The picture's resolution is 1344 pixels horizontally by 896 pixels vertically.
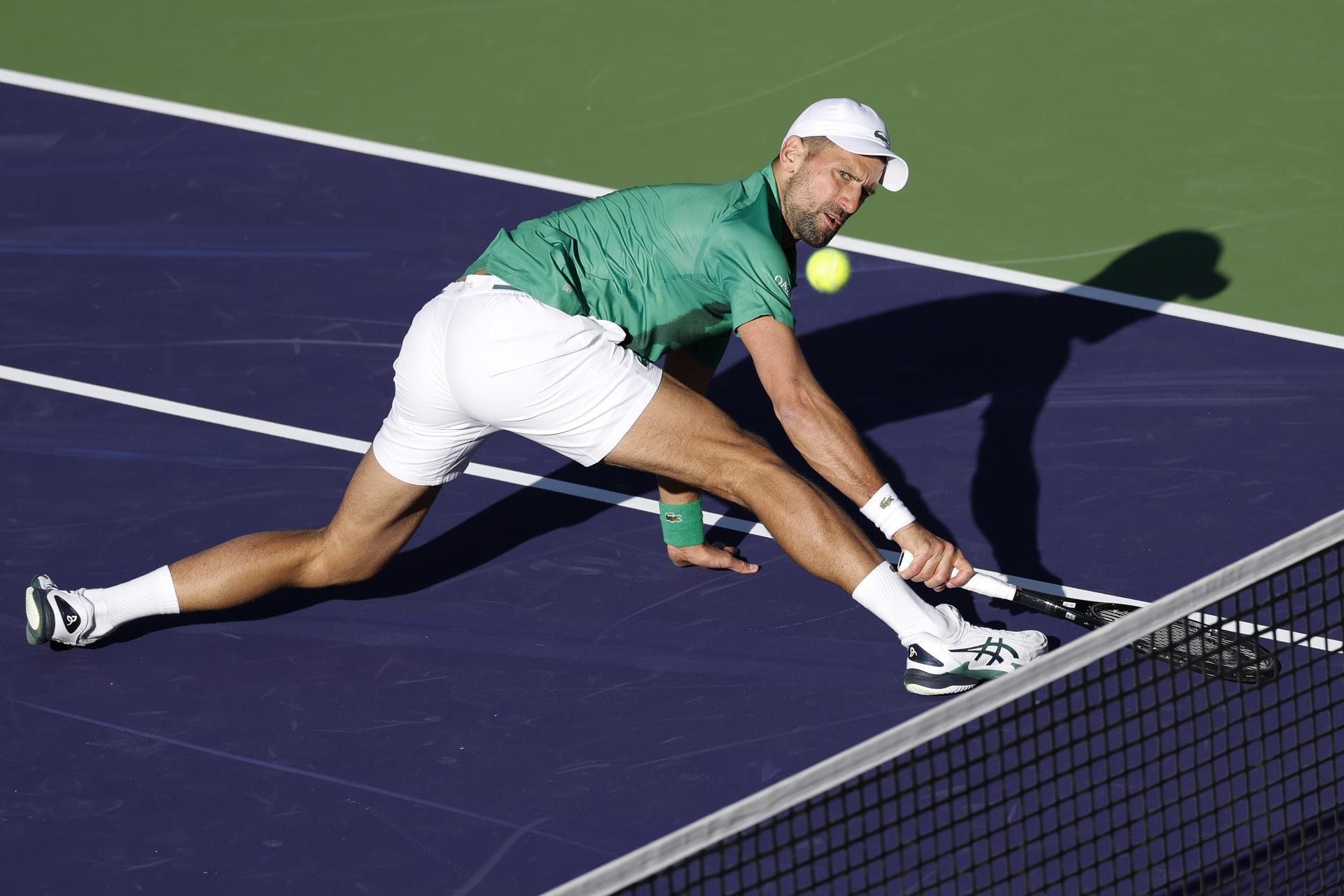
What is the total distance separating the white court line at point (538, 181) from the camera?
8.70 meters

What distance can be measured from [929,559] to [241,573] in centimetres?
242

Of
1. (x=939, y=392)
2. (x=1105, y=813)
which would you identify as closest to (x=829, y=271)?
(x=939, y=392)

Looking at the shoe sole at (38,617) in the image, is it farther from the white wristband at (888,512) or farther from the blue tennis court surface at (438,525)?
the white wristband at (888,512)

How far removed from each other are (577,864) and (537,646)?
3.93 ft

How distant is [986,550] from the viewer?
729 centimetres

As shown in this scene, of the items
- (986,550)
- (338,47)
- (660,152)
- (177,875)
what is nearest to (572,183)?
(660,152)

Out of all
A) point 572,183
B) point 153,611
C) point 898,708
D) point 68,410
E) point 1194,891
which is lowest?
point 1194,891

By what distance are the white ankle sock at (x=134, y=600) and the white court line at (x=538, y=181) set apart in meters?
3.84

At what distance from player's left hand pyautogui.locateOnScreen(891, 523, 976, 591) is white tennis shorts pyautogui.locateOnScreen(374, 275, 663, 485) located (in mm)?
949

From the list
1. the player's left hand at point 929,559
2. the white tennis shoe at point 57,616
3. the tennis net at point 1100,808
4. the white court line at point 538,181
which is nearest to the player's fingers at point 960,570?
the player's left hand at point 929,559

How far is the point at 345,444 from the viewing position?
8016 millimetres

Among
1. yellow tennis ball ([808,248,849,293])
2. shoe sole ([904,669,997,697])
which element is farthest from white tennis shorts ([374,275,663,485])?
yellow tennis ball ([808,248,849,293])

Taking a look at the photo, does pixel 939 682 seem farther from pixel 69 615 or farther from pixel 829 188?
pixel 69 615

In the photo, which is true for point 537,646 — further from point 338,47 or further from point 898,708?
point 338,47
